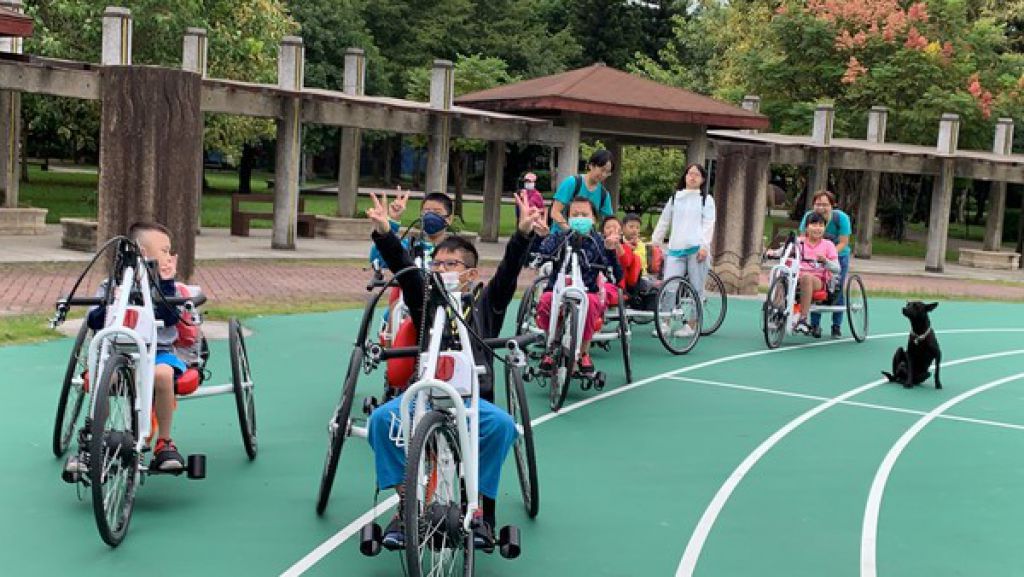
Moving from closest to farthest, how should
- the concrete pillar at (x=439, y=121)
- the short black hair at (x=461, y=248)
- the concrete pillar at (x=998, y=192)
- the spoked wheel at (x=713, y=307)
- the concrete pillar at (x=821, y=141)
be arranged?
the short black hair at (x=461, y=248) → the spoked wheel at (x=713, y=307) → the concrete pillar at (x=439, y=121) → the concrete pillar at (x=821, y=141) → the concrete pillar at (x=998, y=192)

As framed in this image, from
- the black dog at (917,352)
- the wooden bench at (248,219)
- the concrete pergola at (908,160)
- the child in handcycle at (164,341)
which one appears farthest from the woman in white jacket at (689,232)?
the concrete pergola at (908,160)

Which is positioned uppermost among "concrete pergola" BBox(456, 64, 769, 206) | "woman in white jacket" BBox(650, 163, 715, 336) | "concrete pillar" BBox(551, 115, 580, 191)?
"concrete pergola" BBox(456, 64, 769, 206)

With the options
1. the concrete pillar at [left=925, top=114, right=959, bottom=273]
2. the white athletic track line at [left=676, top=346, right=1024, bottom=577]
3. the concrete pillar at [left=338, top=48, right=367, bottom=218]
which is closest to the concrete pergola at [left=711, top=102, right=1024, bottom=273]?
the concrete pillar at [left=925, top=114, right=959, bottom=273]

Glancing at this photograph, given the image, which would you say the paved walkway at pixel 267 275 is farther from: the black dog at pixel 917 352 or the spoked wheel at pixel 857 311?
the spoked wheel at pixel 857 311

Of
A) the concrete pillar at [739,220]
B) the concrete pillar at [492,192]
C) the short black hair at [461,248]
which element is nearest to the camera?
the short black hair at [461,248]

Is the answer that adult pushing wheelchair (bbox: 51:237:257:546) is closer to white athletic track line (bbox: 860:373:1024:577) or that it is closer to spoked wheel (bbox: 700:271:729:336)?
white athletic track line (bbox: 860:373:1024:577)

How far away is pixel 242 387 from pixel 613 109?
18750 millimetres

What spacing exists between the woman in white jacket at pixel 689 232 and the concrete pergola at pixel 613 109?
436 inches

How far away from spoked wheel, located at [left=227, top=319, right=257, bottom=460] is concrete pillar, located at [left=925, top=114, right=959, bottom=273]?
25.4m

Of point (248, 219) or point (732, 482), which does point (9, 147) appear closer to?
point (248, 219)

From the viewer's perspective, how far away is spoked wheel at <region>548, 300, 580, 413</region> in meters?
9.71

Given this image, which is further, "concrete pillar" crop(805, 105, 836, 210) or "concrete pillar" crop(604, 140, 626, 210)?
"concrete pillar" crop(604, 140, 626, 210)

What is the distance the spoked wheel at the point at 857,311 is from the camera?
15172 millimetres

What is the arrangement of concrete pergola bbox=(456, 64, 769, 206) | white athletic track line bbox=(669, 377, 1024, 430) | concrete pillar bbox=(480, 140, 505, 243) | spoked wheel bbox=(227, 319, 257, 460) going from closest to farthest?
spoked wheel bbox=(227, 319, 257, 460), white athletic track line bbox=(669, 377, 1024, 430), concrete pergola bbox=(456, 64, 769, 206), concrete pillar bbox=(480, 140, 505, 243)
